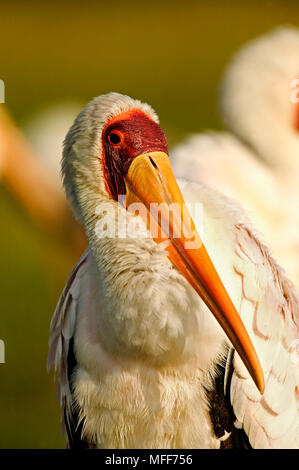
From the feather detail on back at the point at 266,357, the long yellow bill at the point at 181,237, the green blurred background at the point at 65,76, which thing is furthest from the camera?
the green blurred background at the point at 65,76

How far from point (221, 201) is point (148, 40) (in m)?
1.52

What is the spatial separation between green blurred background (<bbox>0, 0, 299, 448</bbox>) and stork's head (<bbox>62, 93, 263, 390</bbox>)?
0.87 metres

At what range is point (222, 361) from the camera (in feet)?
5.45

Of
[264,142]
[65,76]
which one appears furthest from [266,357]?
[65,76]

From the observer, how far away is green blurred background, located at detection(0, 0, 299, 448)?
2646 mm

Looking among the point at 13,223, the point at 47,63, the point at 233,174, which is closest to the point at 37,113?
the point at 47,63

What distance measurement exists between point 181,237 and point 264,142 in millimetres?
1093

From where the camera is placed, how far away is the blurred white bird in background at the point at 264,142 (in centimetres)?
245

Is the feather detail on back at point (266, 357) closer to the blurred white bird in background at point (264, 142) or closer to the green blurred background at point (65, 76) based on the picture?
the blurred white bird in background at point (264, 142)

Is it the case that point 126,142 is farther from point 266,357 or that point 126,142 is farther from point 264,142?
point 264,142

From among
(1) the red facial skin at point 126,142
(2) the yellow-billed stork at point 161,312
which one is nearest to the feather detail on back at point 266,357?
(2) the yellow-billed stork at point 161,312

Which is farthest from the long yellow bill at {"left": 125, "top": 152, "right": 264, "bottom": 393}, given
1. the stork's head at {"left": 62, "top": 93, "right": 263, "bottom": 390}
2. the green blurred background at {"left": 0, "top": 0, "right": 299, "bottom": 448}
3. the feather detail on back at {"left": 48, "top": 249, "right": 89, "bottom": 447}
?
the green blurred background at {"left": 0, "top": 0, "right": 299, "bottom": 448}
